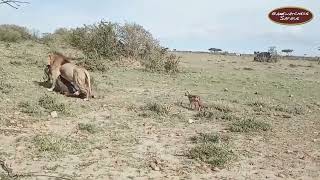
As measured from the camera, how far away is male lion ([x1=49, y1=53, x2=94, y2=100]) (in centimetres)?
1198

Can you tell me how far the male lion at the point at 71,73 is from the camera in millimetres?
11984

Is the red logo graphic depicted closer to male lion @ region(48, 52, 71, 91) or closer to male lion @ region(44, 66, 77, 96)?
male lion @ region(48, 52, 71, 91)

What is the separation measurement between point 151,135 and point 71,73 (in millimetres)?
4004

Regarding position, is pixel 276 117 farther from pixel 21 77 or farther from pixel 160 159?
pixel 21 77

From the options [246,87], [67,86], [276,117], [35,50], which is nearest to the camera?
[276,117]

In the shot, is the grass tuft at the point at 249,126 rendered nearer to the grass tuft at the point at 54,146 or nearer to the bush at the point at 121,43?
the grass tuft at the point at 54,146

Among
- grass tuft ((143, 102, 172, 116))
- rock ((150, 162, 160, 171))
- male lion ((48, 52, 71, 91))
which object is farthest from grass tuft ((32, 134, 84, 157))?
male lion ((48, 52, 71, 91))

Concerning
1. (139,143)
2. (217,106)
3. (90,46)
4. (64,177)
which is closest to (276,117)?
(217,106)

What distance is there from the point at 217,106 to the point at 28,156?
18.1 feet

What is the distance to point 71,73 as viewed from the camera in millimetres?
12227

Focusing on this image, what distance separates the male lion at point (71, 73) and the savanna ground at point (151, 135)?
1.27 feet

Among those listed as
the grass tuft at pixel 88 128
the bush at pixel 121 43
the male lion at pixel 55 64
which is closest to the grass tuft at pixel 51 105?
the grass tuft at pixel 88 128

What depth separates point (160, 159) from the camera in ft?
24.5

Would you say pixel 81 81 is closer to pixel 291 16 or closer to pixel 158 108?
pixel 158 108
